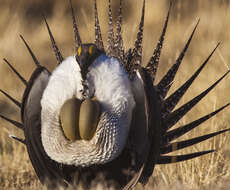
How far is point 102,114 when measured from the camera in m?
2.62

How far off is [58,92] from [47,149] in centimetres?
28

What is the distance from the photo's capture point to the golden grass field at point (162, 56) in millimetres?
3176

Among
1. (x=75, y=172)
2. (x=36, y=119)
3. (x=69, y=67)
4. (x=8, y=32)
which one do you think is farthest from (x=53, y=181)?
(x=8, y=32)

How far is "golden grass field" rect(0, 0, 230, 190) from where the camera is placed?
10.4ft

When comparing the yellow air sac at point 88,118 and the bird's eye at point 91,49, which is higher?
the bird's eye at point 91,49

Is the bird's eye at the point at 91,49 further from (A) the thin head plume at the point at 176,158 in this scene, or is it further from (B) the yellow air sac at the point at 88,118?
(A) the thin head plume at the point at 176,158

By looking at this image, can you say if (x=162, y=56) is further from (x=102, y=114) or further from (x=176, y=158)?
(x=102, y=114)

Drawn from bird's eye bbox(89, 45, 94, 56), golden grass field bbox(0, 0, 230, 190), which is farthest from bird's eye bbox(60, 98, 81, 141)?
golden grass field bbox(0, 0, 230, 190)

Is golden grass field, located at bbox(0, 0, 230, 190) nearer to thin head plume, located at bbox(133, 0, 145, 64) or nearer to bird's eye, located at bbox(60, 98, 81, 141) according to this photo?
thin head plume, located at bbox(133, 0, 145, 64)

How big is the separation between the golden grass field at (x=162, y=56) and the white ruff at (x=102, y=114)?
377 millimetres

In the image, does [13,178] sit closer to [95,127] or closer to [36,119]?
[36,119]

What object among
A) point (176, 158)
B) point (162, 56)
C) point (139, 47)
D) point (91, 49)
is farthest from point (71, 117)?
point (162, 56)

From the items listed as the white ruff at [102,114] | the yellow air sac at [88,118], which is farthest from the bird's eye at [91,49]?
the yellow air sac at [88,118]

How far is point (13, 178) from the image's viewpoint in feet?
10.8
